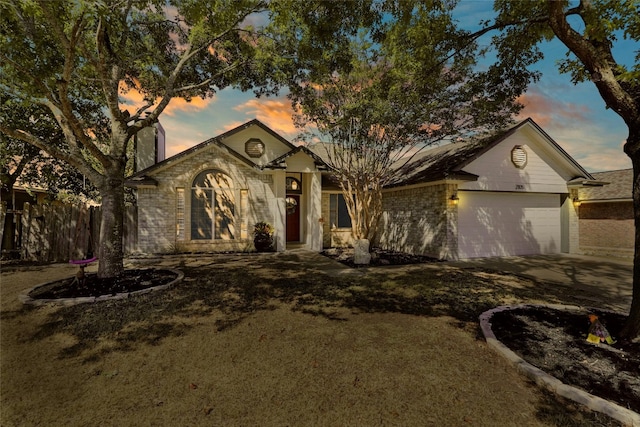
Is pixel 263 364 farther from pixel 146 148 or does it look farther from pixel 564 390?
pixel 146 148

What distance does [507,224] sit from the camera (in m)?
13.6

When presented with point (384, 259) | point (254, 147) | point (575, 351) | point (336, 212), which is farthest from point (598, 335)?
point (254, 147)

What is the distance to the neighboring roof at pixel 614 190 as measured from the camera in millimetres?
13454

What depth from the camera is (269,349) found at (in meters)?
4.27

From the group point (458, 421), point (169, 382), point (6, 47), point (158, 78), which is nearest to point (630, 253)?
point (458, 421)

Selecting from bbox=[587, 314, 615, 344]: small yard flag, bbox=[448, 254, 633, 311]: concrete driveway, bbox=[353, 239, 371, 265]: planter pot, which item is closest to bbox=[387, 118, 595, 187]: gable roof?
bbox=[448, 254, 633, 311]: concrete driveway

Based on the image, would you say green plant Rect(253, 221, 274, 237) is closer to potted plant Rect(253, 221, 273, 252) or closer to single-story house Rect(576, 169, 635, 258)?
potted plant Rect(253, 221, 273, 252)

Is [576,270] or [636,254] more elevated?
[636,254]

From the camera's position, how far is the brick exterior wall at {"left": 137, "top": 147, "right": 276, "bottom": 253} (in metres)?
12.9

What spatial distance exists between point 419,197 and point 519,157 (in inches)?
194

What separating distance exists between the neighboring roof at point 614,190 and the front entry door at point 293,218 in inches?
576

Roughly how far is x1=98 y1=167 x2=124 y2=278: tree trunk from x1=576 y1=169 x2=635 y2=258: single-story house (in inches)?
774

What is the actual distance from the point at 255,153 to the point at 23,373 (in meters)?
13.2

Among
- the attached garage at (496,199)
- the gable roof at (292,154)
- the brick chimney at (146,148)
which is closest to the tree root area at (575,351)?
the attached garage at (496,199)
